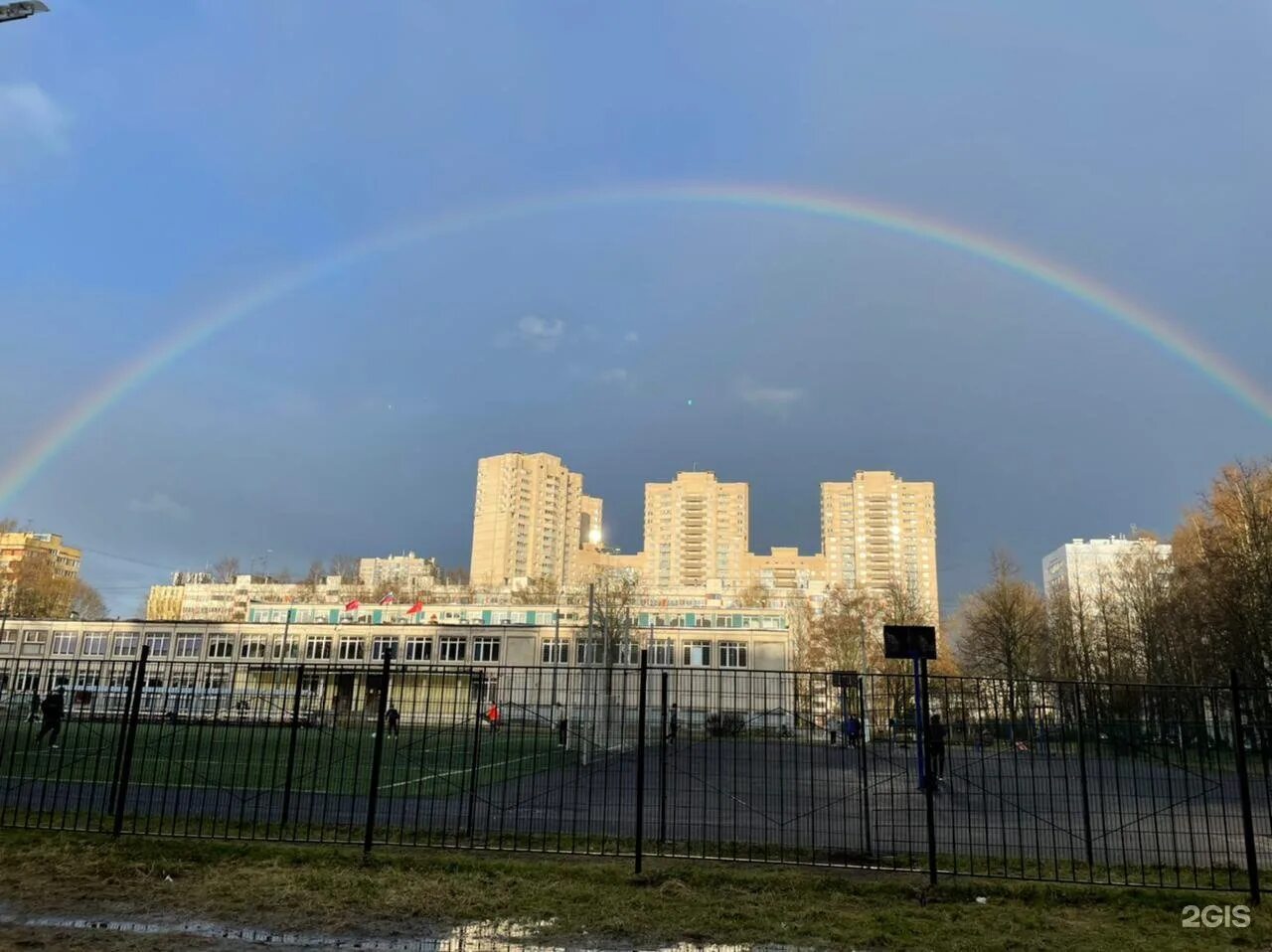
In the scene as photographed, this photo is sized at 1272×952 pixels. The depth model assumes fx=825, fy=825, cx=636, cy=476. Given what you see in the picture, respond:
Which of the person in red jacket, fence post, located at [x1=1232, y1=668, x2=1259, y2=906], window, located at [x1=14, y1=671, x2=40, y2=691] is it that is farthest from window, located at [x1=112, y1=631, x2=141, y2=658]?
fence post, located at [x1=1232, y1=668, x2=1259, y2=906]

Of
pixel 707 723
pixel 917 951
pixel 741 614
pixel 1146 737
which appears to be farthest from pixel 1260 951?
pixel 741 614

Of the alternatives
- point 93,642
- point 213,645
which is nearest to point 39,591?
point 93,642

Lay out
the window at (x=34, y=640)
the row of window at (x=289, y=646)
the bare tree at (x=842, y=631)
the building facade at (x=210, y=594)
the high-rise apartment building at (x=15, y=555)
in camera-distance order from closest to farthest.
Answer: the bare tree at (x=842, y=631)
the row of window at (x=289, y=646)
the window at (x=34, y=640)
the high-rise apartment building at (x=15, y=555)
the building facade at (x=210, y=594)

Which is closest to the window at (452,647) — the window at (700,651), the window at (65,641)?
the window at (700,651)

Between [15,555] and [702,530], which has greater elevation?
[702,530]

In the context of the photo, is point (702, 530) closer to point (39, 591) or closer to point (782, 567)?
point (782, 567)

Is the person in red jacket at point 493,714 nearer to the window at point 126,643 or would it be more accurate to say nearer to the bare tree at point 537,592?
the window at point 126,643

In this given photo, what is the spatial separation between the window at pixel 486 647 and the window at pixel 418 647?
4875 mm

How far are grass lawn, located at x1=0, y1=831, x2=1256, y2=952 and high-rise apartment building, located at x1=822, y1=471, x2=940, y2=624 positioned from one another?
163m

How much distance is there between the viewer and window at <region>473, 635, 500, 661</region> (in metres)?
77.1

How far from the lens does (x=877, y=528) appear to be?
6708 inches

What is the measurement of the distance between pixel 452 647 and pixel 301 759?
61.7 m

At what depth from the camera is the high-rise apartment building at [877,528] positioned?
16712cm

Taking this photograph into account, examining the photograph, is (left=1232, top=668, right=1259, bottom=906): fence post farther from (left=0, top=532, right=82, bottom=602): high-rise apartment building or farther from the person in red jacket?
(left=0, top=532, right=82, bottom=602): high-rise apartment building
